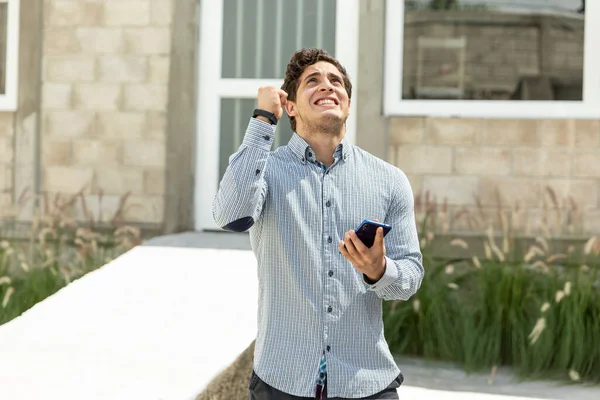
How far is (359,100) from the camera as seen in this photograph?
582 centimetres

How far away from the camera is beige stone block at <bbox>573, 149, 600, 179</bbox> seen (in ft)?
18.1

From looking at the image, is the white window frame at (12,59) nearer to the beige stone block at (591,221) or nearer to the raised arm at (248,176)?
the beige stone block at (591,221)

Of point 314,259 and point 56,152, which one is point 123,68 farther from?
point 314,259

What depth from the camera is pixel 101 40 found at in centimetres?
591

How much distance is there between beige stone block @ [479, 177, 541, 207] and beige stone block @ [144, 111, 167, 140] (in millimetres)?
2269

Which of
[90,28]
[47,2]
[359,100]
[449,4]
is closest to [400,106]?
[359,100]

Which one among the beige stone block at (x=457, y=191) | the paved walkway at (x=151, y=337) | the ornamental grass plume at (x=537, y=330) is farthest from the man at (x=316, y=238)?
the beige stone block at (x=457, y=191)

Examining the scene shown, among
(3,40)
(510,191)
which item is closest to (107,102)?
(3,40)

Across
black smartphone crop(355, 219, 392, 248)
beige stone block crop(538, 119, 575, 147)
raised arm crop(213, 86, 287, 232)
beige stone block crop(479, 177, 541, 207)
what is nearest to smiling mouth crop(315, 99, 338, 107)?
raised arm crop(213, 86, 287, 232)

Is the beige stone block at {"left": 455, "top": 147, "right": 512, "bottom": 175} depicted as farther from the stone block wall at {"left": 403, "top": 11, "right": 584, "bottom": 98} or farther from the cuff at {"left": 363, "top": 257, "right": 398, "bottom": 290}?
the cuff at {"left": 363, "top": 257, "right": 398, "bottom": 290}

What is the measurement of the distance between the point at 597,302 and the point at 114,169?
11.1 feet

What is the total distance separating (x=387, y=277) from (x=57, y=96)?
4577mm

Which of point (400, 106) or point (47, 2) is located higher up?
point (47, 2)

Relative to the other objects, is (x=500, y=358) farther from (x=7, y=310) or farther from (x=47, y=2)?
(x=47, y=2)
